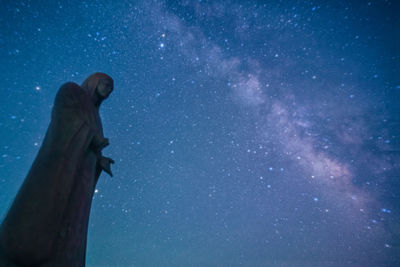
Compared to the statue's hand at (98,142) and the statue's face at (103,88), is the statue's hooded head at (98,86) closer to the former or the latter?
the statue's face at (103,88)

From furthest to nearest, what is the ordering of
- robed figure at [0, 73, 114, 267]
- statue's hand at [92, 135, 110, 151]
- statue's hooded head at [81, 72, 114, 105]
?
statue's hooded head at [81, 72, 114, 105] → statue's hand at [92, 135, 110, 151] → robed figure at [0, 73, 114, 267]

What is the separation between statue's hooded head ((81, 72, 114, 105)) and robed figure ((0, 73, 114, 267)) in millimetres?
622

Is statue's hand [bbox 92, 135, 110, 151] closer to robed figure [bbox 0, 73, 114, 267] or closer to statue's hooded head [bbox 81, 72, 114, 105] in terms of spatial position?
robed figure [bbox 0, 73, 114, 267]

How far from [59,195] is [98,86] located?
2356 millimetres

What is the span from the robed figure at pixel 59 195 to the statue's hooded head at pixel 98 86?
62 cm

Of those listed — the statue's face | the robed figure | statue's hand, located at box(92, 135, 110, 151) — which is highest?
the statue's face

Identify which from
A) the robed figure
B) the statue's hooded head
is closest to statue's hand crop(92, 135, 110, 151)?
the robed figure

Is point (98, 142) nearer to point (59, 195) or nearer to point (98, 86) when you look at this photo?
point (59, 195)

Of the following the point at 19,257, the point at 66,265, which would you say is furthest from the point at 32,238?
the point at 66,265

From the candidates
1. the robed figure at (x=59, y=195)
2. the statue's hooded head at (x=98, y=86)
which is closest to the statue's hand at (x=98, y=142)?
the robed figure at (x=59, y=195)

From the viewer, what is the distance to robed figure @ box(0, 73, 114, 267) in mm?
2088

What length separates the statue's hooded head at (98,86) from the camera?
4004 mm

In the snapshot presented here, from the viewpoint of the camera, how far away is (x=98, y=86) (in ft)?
13.3

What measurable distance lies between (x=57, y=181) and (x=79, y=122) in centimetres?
92
